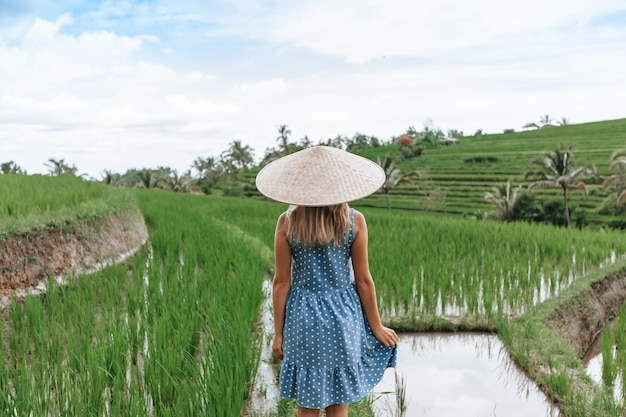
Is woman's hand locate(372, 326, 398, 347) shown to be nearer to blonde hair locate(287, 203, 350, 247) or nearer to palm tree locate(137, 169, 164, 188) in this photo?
blonde hair locate(287, 203, 350, 247)

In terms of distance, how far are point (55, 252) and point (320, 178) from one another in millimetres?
3743

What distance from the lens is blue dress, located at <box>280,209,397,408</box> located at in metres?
2.02

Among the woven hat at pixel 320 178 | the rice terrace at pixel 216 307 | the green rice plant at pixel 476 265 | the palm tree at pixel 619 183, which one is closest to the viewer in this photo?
the woven hat at pixel 320 178

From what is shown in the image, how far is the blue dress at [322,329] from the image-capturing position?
2.02m

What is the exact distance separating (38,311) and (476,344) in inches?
117

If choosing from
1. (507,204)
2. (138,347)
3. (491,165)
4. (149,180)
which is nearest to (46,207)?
(138,347)

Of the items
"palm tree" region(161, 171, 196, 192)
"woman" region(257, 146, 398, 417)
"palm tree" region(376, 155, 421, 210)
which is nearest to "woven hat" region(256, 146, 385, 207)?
"woman" region(257, 146, 398, 417)

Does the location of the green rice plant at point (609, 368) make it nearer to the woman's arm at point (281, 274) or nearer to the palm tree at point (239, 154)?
the woman's arm at point (281, 274)

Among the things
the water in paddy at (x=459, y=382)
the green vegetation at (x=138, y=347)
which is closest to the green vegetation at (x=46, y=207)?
the green vegetation at (x=138, y=347)

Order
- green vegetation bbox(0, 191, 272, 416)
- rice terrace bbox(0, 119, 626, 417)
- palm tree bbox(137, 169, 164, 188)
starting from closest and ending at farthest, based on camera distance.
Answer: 1. green vegetation bbox(0, 191, 272, 416)
2. rice terrace bbox(0, 119, 626, 417)
3. palm tree bbox(137, 169, 164, 188)

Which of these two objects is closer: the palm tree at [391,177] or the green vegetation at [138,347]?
the green vegetation at [138,347]

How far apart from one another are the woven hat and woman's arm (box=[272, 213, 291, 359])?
4.4 inches

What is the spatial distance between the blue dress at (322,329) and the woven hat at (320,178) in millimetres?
118

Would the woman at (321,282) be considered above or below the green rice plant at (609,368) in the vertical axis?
above
